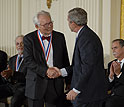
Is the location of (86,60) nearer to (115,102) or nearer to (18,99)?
(115,102)

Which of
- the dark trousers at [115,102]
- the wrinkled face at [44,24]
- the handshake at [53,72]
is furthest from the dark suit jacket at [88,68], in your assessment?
the dark trousers at [115,102]

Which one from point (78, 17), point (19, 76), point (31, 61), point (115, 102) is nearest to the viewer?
point (78, 17)

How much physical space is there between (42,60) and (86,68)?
88 centimetres

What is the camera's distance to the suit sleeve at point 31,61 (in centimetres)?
333

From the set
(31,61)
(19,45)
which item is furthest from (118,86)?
(19,45)

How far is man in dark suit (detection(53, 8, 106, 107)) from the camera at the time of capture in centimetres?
272

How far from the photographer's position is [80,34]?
284 centimetres

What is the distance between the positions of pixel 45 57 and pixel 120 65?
4.69 ft

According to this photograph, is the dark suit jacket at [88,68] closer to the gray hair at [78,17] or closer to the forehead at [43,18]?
the gray hair at [78,17]

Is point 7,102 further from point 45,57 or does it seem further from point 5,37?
point 5,37

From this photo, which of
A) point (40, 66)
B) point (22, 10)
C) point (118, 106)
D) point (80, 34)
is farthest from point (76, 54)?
point (22, 10)

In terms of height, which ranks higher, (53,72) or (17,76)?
(53,72)

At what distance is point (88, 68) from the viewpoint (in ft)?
8.91

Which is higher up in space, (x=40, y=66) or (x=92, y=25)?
(x=92, y=25)
